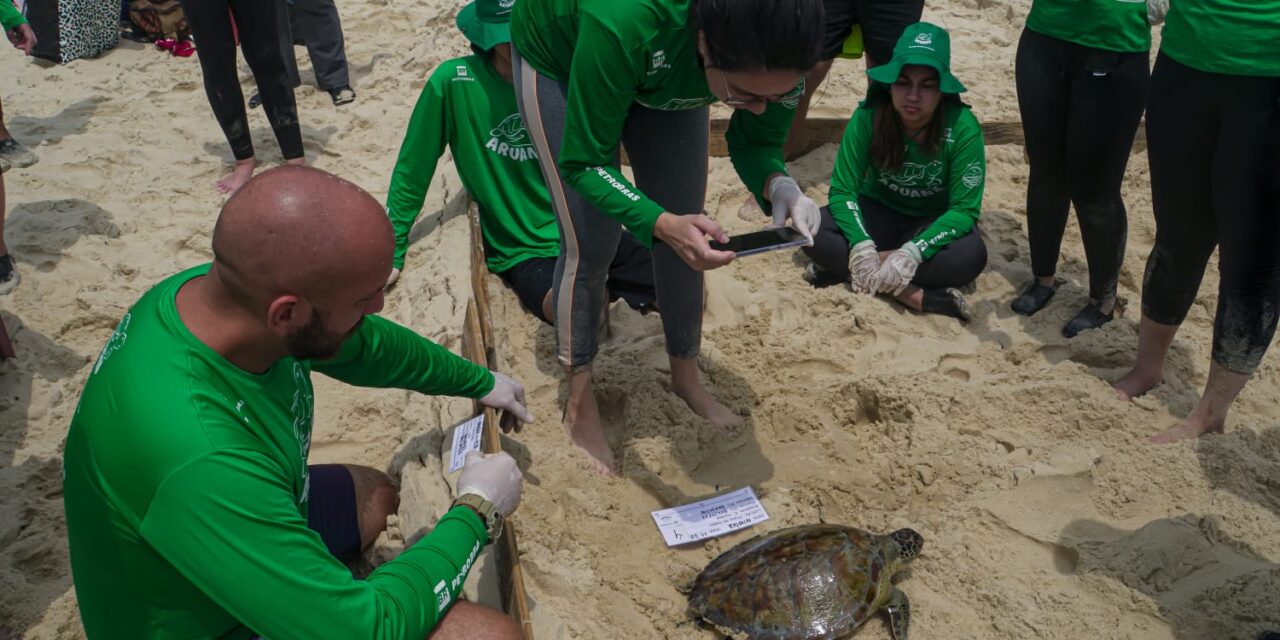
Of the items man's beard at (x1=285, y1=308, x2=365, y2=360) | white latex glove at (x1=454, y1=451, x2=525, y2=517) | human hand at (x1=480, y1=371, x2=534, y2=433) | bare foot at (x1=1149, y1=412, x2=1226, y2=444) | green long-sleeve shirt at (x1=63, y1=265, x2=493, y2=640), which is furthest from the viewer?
bare foot at (x1=1149, y1=412, x2=1226, y2=444)

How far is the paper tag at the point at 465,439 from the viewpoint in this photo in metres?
2.39

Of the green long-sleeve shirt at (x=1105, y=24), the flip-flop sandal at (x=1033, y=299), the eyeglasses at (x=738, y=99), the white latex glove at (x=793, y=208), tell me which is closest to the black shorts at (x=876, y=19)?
the green long-sleeve shirt at (x=1105, y=24)

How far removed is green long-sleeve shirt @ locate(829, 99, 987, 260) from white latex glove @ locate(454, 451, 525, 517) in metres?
1.99

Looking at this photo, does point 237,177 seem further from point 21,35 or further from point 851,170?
point 851,170

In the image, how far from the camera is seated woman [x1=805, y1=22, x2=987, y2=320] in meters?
3.40

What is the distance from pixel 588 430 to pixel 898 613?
1039 mm

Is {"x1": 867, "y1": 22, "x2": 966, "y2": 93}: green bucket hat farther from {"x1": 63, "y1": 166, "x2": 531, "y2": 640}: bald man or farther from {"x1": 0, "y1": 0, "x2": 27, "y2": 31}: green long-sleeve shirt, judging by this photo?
{"x1": 0, "y1": 0, "x2": 27, "y2": 31}: green long-sleeve shirt

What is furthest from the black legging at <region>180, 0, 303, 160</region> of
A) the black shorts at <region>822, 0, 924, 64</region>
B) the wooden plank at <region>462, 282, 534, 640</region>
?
the black shorts at <region>822, 0, 924, 64</region>

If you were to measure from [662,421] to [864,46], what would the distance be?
1.91m

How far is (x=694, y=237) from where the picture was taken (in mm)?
2086

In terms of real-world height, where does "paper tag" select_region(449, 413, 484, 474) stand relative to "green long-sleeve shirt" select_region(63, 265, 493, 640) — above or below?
below

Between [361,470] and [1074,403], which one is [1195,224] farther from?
[361,470]

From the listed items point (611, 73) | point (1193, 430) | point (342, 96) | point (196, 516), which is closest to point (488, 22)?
point (611, 73)

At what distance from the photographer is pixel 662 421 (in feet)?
9.51
